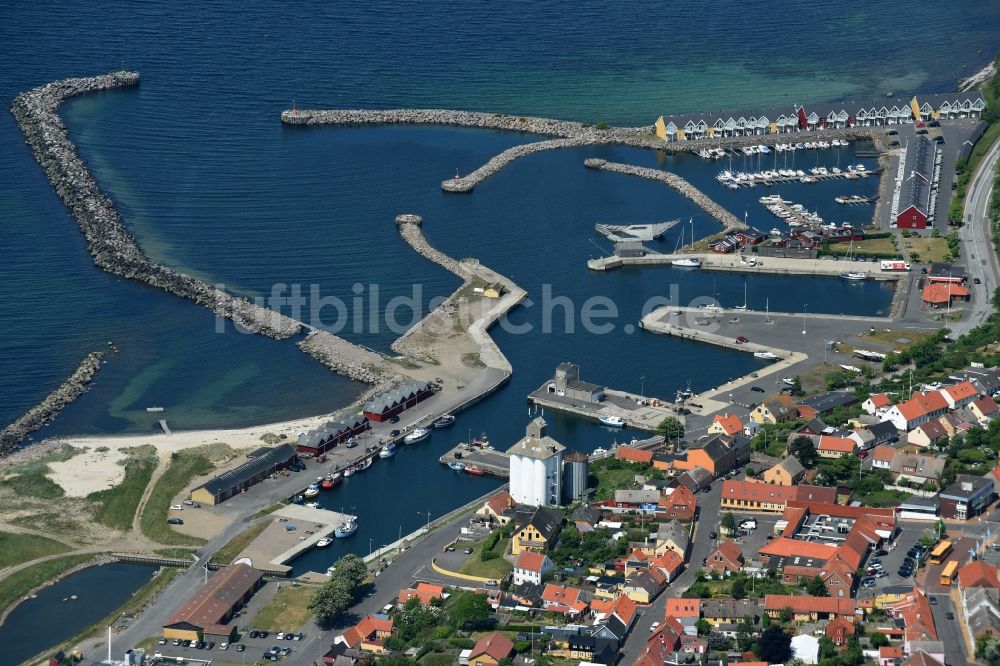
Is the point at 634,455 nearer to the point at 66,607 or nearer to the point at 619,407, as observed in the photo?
the point at 619,407

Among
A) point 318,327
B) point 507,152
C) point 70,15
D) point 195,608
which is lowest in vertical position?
point 195,608

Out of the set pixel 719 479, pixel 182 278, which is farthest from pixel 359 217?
pixel 719 479

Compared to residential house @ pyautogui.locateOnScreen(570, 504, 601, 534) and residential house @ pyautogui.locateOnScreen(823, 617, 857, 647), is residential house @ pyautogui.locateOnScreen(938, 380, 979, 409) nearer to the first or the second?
residential house @ pyautogui.locateOnScreen(570, 504, 601, 534)

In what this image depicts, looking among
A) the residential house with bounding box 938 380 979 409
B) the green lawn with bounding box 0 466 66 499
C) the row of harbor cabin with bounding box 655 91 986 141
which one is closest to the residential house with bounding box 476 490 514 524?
the green lawn with bounding box 0 466 66 499

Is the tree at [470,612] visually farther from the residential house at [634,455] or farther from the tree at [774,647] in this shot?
the residential house at [634,455]

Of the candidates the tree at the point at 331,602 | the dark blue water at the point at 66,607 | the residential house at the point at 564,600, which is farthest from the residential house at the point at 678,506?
the dark blue water at the point at 66,607

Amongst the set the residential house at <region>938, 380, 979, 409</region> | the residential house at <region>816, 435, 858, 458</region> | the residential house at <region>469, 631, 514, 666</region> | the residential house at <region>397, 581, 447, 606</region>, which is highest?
the residential house at <region>938, 380, 979, 409</region>

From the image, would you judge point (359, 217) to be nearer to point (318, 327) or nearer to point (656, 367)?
point (318, 327)
